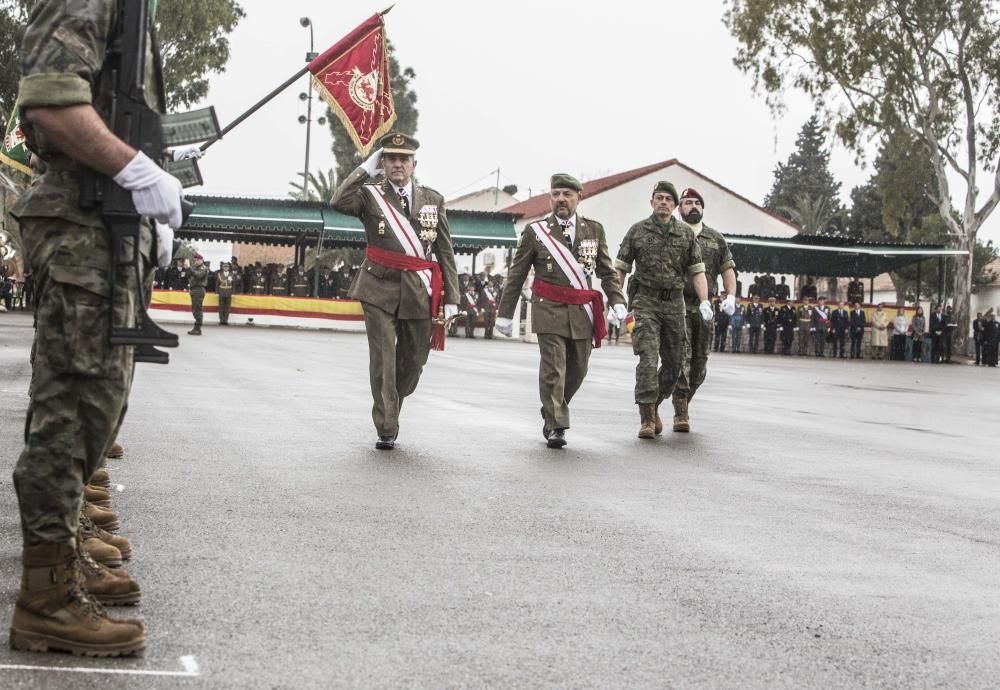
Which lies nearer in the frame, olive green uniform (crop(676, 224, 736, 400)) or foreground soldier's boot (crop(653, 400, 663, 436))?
foreground soldier's boot (crop(653, 400, 663, 436))

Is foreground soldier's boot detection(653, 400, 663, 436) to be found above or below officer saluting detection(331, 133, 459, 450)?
below

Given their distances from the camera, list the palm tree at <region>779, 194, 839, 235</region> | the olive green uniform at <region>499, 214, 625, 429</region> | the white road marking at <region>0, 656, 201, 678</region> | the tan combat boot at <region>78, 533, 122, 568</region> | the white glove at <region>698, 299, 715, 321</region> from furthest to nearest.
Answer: the palm tree at <region>779, 194, 839, 235</region> < the white glove at <region>698, 299, 715, 321</region> < the olive green uniform at <region>499, 214, 625, 429</region> < the tan combat boot at <region>78, 533, 122, 568</region> < the white road marking at <region>0, 656, 201, 678</region>

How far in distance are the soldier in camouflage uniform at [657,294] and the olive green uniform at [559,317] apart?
0.63m

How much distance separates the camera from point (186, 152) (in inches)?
187

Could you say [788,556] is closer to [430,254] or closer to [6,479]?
A: [6,479]

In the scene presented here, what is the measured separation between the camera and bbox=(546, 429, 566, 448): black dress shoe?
32.2 ft

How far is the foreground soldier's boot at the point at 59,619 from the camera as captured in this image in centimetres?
362

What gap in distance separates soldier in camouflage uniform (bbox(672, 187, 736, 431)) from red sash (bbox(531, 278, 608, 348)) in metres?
1.27

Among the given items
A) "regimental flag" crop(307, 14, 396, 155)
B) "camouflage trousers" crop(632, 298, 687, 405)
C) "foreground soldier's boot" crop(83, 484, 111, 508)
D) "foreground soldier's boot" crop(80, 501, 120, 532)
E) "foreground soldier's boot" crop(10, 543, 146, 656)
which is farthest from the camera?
"regimental flag" crop(307, 14, 396, 155)

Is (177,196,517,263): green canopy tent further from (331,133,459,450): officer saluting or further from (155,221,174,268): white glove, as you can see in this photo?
(155,221,174,268): white glove

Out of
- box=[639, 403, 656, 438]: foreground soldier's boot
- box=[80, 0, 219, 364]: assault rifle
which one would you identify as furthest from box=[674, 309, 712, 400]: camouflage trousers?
box=[80, 0, 219, 364]: assault rifle

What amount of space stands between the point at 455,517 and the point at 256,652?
2.66m

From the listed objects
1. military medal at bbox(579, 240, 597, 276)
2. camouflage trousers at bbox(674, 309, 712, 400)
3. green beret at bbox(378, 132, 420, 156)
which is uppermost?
green beret at bbox(378, 132, 420, 156)

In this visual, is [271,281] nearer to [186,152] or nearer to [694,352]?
[694,352]
